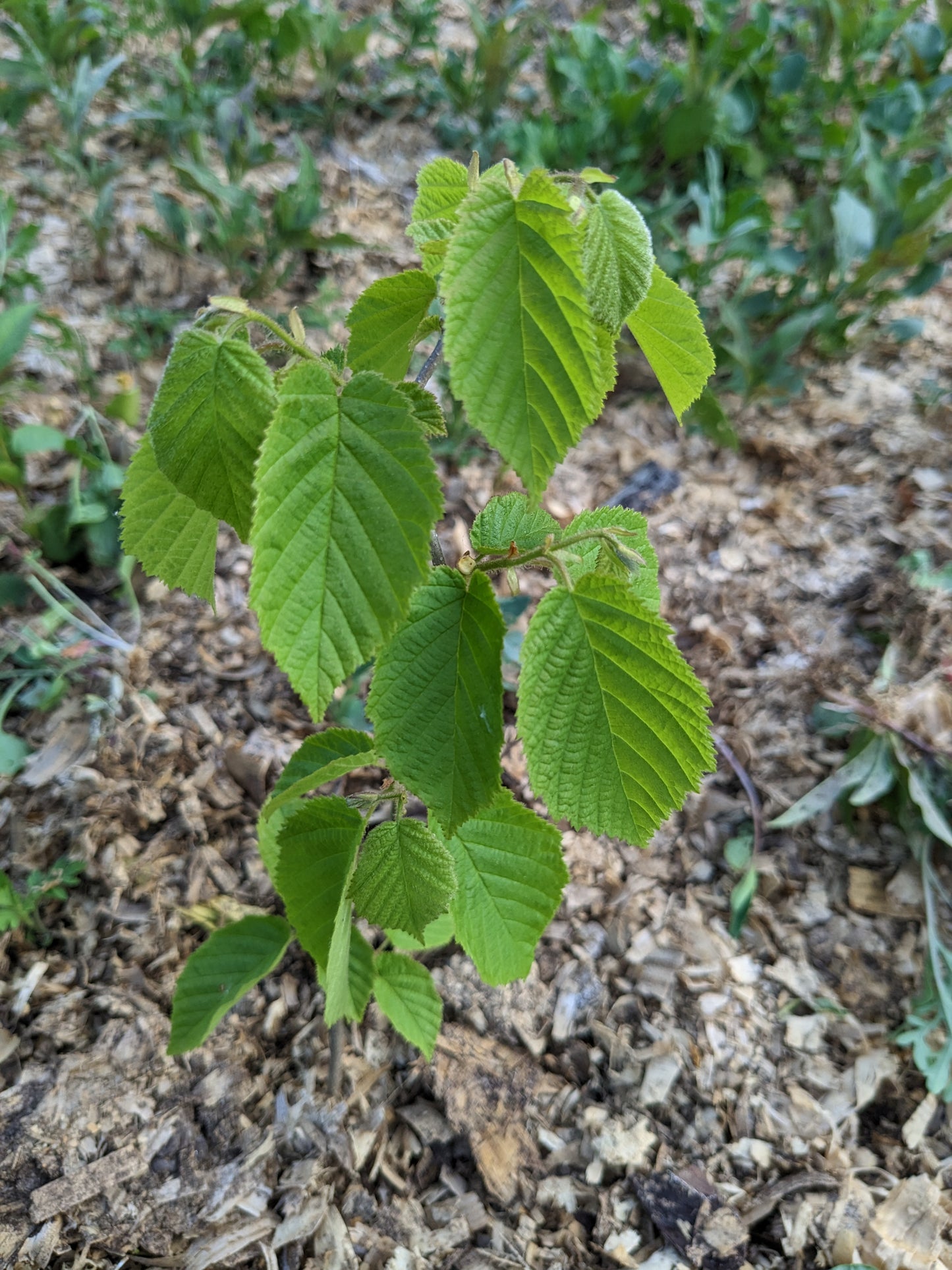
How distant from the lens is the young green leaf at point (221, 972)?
1239 millimetres

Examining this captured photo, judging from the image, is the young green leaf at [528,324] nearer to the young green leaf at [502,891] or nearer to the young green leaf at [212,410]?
the young green leaf at [212,410]

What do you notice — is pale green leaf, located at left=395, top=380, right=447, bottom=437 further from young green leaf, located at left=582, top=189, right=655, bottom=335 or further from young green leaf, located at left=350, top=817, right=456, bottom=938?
young green leaf, located at left=350, top=817, right=456, bottom=938

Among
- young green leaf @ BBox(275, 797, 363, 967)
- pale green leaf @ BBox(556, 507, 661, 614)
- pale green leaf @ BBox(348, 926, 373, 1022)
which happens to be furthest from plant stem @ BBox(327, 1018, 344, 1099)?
pale green leaf @ BBox(556, 507, 661, 614)

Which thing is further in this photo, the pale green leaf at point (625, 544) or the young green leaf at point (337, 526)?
the pale green leaf at point (625, 544)

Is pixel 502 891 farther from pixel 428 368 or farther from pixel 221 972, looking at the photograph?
pixel 428 368

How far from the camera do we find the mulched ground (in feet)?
4.27

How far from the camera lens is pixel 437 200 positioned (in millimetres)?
799

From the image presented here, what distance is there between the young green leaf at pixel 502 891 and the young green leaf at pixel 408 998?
266mm

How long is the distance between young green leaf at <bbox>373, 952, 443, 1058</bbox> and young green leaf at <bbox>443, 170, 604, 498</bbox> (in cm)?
95

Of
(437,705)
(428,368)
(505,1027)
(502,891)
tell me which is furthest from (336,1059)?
(428,368)

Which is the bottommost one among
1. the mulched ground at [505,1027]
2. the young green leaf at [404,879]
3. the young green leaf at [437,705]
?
the mulched ground at [505,1027]

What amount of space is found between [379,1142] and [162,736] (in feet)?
2.89

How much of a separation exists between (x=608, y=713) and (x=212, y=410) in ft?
1.38

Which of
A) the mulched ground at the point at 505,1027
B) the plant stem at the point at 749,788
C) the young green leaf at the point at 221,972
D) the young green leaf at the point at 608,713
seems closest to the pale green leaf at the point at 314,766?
the young green leaf at the point at 221,972
